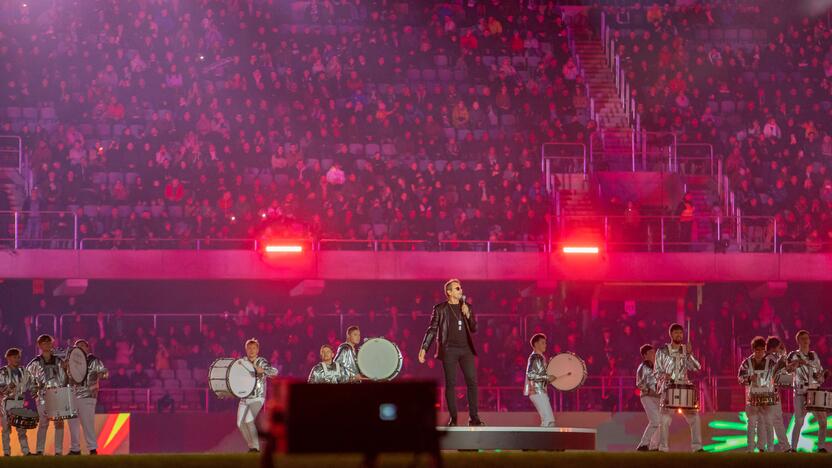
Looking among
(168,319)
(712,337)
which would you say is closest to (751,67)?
(712,337)

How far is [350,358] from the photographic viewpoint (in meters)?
18.8

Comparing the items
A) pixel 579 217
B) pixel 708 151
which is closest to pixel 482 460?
pixel 579 217

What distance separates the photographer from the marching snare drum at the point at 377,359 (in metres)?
18.2

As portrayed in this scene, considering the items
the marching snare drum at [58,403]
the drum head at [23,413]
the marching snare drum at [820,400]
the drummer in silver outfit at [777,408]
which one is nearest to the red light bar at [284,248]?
the marching snare drum at [58,403]

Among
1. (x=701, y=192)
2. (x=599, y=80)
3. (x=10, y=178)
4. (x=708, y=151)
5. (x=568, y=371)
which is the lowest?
(x=568, y=371)

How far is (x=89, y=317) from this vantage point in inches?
1058

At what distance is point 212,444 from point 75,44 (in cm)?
1435

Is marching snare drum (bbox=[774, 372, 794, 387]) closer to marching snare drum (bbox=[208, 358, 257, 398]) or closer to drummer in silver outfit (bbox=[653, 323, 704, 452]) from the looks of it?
drummer in silver outfit (bbox=[653, 323, 704, 452])

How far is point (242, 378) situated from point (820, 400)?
8306 millimetres

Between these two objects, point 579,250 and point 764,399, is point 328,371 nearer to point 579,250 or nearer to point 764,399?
point 764,399

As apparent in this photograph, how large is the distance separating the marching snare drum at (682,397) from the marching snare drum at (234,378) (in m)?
6.00

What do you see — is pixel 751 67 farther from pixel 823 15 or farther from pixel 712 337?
pixel 712 337

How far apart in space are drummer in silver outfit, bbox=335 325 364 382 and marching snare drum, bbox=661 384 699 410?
4.66 m

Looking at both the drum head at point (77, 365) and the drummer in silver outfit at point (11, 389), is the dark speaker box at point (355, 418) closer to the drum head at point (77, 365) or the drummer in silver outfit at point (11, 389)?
the drum head at point (77, 365)
